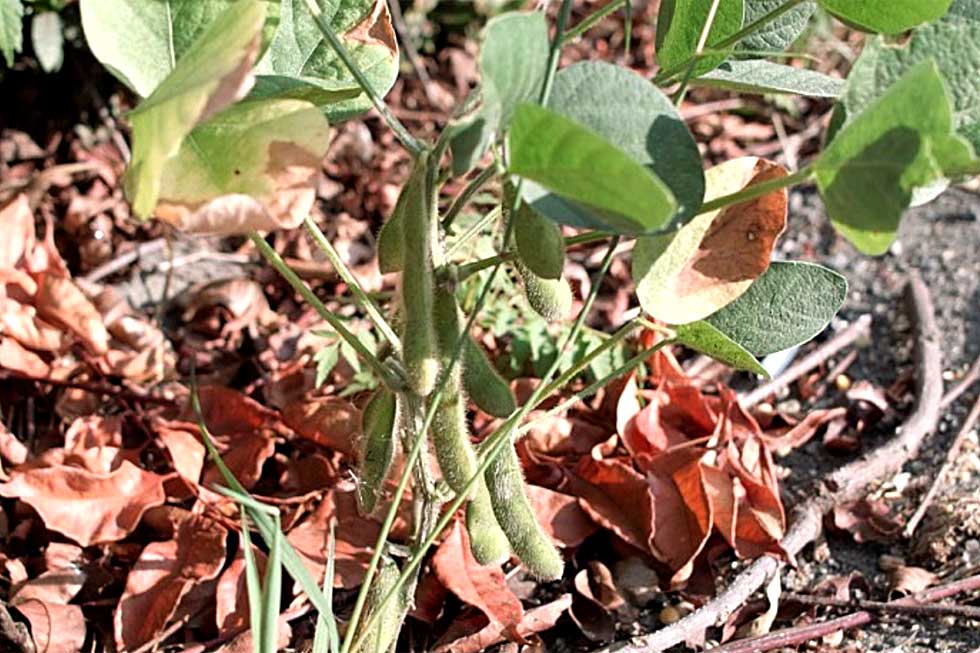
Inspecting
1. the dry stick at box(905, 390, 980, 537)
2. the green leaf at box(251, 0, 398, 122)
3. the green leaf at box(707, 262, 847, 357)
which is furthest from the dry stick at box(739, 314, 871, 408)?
the green leaf at box(251, 0, 398, 122)

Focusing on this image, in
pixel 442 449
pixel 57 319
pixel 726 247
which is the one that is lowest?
pixel 57 319

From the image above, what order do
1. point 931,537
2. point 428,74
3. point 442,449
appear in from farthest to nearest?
point 428,74 < point 931,537 < point 442,449

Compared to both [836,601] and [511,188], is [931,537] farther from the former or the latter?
[511,188]

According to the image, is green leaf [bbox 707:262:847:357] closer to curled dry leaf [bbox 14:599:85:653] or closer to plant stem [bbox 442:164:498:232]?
plant stem [bbox 442:164:498:232]

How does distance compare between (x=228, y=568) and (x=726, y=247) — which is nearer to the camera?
(x=726, y=247)

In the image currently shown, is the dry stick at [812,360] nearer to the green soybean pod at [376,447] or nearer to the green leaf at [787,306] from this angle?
the green leaf at [787,306]

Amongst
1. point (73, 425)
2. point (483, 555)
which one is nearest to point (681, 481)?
point (483, 555)

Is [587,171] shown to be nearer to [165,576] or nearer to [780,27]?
[780,27]

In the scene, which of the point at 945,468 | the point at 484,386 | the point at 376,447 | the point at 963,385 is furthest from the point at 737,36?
the point at 963,385
